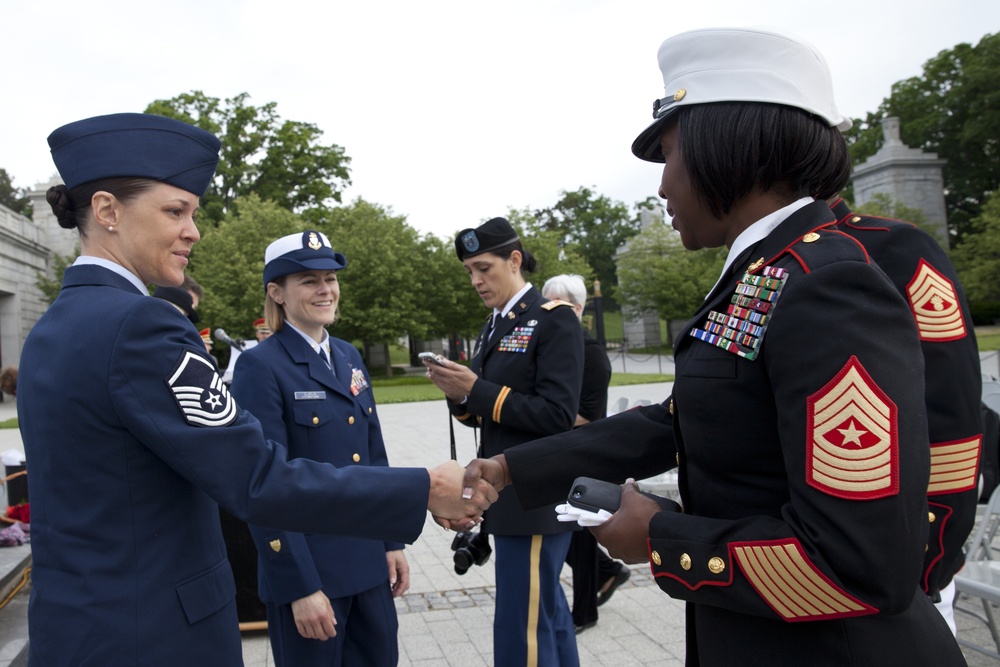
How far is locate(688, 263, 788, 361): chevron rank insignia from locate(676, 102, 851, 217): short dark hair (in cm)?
20

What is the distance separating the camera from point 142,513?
1827 millimetres

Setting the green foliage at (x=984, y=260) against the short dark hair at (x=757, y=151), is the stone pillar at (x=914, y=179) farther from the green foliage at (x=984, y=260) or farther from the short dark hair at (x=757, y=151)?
the short dark hair at (x=757, y=151)

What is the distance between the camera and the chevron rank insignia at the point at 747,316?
1431 millimetres

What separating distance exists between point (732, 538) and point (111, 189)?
5.62ft

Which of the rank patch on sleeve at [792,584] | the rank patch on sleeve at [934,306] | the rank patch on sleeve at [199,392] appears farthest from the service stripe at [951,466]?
the rank patch on sleeve at [199,392]

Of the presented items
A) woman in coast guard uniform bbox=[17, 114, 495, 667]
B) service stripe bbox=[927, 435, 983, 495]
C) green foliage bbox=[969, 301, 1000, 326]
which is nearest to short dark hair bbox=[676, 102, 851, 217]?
service stripe bbox=[927, 435, 983, 495]

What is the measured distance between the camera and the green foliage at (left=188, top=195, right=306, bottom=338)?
32719 millimetres

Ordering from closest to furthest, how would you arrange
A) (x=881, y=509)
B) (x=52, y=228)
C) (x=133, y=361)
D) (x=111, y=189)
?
(x=881, y=509), (x=133, y=361), (x=111, y=189), (x=52, y=228)

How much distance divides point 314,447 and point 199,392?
1274mm

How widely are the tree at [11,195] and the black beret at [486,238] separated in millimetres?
65775

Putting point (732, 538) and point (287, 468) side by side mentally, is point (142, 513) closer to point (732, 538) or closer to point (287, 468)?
point (287, 468)

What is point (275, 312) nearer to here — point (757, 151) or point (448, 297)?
point (757, 151)

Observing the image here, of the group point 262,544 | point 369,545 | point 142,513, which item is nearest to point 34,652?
point 142,513

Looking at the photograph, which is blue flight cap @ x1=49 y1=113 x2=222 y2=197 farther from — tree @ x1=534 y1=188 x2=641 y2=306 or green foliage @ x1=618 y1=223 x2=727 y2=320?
tree @ x1=534 y1=188 x2=641 y2=306
